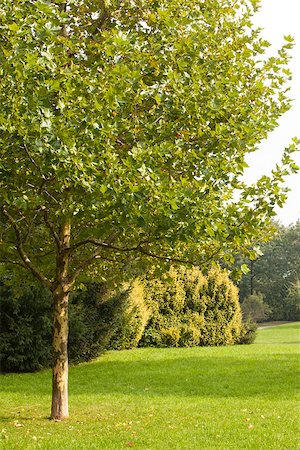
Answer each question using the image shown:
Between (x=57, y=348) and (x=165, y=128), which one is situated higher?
(x=165, y=128)

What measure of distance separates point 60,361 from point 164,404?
9.32ft

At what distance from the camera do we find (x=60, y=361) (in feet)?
33.9

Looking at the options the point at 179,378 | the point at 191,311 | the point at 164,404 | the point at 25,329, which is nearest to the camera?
the point at 164,404

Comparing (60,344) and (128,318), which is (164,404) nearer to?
(60,344)

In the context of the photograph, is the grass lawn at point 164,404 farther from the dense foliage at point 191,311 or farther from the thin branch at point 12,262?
the dense foliage at point 191,311

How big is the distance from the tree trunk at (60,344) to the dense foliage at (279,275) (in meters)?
46.9

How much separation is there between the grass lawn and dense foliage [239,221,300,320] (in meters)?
38.5

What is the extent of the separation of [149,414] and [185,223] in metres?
4.38

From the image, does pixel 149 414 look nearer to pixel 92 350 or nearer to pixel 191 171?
pixel 191 171

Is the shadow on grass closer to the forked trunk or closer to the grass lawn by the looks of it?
the grass lawn

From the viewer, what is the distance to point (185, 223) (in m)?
8.41

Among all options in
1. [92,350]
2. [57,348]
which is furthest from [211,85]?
[92,350]

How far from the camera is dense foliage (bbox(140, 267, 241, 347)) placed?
83.0 feet

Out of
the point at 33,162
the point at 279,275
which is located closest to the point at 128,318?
the point at 33,162
